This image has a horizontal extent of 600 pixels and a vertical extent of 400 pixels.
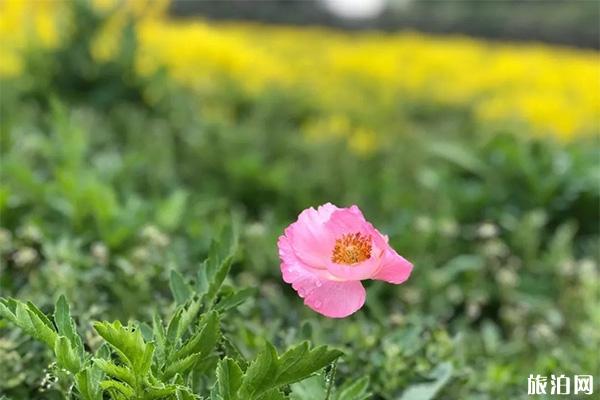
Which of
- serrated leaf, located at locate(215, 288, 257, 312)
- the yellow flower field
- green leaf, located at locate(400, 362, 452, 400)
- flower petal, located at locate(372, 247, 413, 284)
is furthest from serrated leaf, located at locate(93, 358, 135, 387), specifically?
the yellow flower field

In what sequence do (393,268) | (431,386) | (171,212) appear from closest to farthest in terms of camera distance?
(393,268)
(431,386)
(171,212)

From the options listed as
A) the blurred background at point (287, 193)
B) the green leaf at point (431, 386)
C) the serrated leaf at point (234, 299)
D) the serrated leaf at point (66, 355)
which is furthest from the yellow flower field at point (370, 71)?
the serrated leaf at point (66, 355)

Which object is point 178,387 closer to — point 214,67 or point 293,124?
point 293,124

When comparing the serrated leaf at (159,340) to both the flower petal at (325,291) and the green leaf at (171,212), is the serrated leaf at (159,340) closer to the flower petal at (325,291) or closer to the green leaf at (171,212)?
the flower petal at (325,291)

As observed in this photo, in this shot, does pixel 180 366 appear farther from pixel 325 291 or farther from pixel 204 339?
pixel 325 291

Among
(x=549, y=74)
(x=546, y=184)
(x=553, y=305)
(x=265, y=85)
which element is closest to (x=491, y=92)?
(x=549, y=74)

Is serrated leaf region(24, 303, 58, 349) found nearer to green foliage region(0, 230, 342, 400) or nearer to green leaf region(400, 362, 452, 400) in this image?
green foliage region(0, 230, 342, 400)

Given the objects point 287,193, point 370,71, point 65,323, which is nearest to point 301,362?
point 65,323
